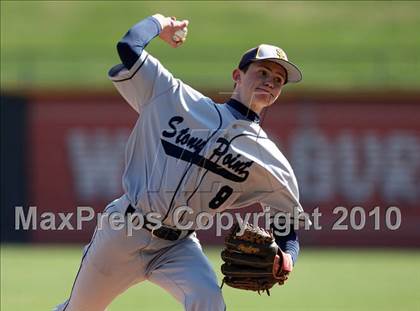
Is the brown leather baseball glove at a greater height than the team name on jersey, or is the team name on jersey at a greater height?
the team name on jersey

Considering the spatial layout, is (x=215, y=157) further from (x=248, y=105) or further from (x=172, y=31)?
(x=172, y=31)

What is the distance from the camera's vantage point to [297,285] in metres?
9.84

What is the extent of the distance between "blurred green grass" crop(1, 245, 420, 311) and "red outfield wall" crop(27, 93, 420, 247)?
3.78 ft

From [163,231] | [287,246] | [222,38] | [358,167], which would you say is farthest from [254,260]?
[222,38]

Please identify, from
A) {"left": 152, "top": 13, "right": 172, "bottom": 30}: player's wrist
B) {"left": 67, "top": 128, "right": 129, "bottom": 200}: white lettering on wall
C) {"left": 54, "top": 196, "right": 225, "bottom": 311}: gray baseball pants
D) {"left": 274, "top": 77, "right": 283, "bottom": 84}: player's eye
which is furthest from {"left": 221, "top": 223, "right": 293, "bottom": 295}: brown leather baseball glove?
{"left": 67, "top": 128, "right": 129, "bottom": 200}: white lettering on wall

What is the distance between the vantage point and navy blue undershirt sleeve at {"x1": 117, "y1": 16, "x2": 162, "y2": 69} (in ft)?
16.6

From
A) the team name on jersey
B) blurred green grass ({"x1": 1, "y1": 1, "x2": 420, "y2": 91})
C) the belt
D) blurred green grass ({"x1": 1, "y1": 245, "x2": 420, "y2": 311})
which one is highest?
blurred green grass ({"x1": 1, "y1": 1, "x2": 420, "y2": 91})

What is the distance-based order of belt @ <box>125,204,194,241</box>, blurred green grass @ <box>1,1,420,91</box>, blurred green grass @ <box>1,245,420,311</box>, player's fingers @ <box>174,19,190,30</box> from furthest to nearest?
1. blurred green grass @ <box>1,1,420,91</box>
2. blurred green grass @ <box>1,245,420,311</box>
3. player's fingers @ <box>174,19,190,30</box>
4. belt @ <box>125,204,194,241</box>

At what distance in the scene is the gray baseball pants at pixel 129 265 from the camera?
516 cm

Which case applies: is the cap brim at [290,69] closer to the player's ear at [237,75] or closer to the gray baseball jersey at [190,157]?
the player's ear at [237,75]

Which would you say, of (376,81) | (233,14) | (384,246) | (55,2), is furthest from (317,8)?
(384,246)

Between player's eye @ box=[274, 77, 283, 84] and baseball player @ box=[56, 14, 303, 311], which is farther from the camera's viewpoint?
player's eye @ box=[274, 77, 283, 84]

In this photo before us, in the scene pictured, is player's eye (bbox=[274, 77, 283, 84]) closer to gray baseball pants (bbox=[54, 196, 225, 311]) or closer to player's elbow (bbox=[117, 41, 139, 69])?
player's elbow (bbox=[117, 41, 139, 69])

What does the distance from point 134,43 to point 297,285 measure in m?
5.30
